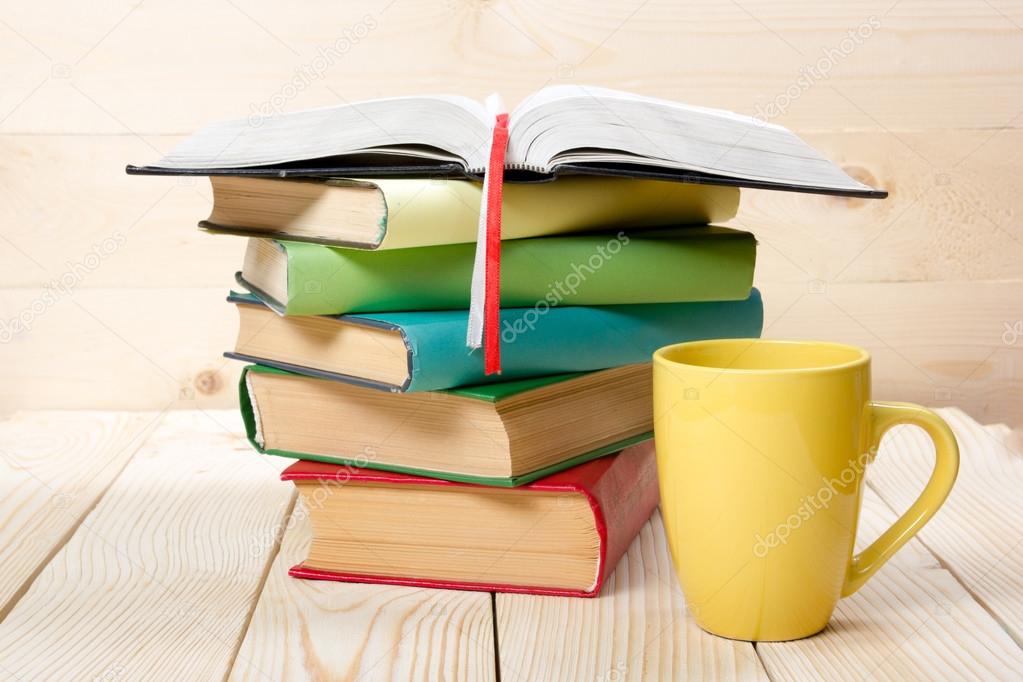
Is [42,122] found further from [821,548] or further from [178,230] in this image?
[821,548]

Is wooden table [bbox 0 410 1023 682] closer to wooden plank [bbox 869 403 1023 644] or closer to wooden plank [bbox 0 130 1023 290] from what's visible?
wooden plank [bbox 869 403 1023 644]

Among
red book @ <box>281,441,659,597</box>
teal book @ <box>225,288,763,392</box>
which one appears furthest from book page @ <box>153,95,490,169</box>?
red book @ <box>281,441,659,597</box>

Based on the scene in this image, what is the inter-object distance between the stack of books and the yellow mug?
0.29 feet

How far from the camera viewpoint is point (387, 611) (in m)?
0.62

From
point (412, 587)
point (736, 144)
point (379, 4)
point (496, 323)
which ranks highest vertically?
point (379, 4)

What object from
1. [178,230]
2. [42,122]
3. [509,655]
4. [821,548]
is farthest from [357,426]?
[42,122]

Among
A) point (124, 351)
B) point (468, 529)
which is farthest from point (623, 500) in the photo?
point (124, 351)

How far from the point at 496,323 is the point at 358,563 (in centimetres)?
20

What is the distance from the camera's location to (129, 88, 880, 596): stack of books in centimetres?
61

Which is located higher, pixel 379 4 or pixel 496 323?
pixel 379 4

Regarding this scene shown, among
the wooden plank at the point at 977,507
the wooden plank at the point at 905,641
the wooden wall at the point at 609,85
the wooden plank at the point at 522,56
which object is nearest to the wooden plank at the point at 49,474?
the wooden wall at the point at 609,85

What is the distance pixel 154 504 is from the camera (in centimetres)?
84

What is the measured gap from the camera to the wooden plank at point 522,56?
120cm

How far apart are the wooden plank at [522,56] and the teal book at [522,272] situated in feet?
1.75
